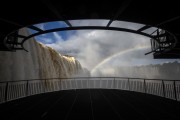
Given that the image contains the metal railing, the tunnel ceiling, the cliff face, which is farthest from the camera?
the cliff face

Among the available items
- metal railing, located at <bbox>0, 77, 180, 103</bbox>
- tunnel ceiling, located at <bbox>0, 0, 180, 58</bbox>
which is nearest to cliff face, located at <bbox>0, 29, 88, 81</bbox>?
metal railing, located at <bbox>0, 77, 180, 103</bbox>

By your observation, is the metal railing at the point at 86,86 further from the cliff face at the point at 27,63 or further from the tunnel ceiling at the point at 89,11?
the tunnel ceiling at the point at 89,11

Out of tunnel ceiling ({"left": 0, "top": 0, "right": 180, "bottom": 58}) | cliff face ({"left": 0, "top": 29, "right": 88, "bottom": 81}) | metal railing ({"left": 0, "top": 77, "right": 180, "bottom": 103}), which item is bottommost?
metal railing ({"left": 0, "top": 77, "right": 180, "bottom": 103})

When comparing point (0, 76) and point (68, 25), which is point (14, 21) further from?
point (0, 76)

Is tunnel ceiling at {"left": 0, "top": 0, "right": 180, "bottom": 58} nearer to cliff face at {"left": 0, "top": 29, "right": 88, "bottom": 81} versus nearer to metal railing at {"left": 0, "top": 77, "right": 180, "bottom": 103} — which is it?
metal railing at {"left": 0, "top": 77, "right": 180, "bottom": 103}

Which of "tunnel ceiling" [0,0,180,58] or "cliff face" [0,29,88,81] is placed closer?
"tunnel ceiling" [0,0,180,58]

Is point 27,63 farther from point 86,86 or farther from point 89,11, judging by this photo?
point 89,11

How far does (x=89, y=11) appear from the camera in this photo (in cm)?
675

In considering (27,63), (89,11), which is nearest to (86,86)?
(27,63)

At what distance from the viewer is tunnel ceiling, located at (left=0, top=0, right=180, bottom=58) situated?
5.95 meters

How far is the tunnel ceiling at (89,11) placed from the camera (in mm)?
5953

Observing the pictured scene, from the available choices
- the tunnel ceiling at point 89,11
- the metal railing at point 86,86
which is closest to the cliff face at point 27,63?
the metal railing at point 86,86

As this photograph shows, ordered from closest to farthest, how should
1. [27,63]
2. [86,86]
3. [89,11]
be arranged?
[89,11] → [86,86] → [27,63]

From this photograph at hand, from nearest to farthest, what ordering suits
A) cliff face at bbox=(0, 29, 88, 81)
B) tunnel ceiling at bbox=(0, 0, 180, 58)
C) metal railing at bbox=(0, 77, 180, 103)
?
tunnel ceiling at bbox=(0, 0, 180, 58) < metal railing at bbox=(0, 77, 180, 103) < cliff face at bbox=(0, 29, 88, 81)
